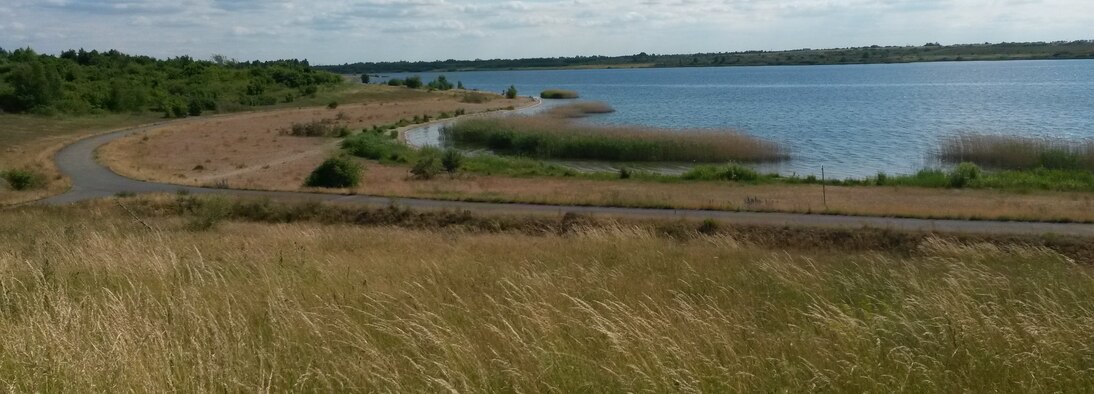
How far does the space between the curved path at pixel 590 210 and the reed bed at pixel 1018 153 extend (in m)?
27.0

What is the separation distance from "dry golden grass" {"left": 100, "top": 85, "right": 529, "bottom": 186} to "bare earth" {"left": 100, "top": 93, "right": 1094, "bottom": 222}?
9cm

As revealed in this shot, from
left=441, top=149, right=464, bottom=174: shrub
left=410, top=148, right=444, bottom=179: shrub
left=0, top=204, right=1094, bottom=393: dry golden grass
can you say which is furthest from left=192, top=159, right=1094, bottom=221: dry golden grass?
left=0, top=204, right=1094, bottom=393: dry golden grass

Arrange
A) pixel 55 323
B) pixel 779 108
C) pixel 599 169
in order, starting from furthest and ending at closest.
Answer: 1. pixel 779 108
2. pixel 599 169
3. pixel 55 323

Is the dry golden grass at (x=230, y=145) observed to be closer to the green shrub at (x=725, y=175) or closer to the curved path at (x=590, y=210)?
the curved path at (x=590, y=210)

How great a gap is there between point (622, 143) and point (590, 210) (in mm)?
35032

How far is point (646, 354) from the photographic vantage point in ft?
17.0

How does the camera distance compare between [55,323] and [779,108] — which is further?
[779,108]

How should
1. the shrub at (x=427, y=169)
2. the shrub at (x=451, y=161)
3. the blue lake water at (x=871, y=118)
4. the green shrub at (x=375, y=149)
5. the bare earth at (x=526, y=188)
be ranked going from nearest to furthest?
the bare earth at (x=526, y=188), the shrub at (x=427, y=169), the shrub at (x=451, y=161), the green shrub at (x=375, y=149), the blue lake water at (x=871, y=118)

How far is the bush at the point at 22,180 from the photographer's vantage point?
40.2 metres

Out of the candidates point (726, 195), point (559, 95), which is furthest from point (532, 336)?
point (559, 95)

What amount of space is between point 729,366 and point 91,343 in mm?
3708

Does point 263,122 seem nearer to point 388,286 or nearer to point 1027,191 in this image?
point 1027,191

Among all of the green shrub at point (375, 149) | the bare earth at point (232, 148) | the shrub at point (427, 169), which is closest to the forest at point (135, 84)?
the bare earth at point (232, 148)

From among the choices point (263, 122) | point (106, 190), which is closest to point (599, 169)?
point (106, 190)
